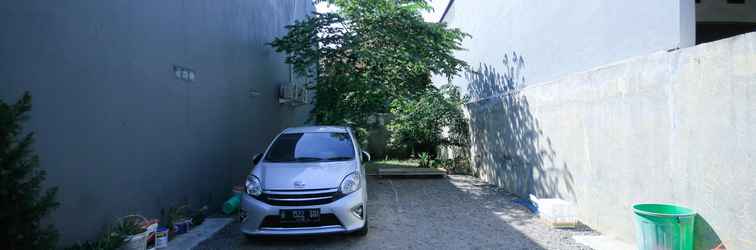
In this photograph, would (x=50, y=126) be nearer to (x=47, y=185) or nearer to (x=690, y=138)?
(x=47, y=185)

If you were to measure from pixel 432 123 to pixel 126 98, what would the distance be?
890 cm

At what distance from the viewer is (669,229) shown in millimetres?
3859

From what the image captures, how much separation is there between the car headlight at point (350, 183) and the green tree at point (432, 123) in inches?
262

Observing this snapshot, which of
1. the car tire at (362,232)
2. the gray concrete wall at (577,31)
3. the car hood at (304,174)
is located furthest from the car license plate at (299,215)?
the gray concrete wall at (577,31)

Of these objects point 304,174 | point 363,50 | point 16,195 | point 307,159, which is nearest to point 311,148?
point 307,159

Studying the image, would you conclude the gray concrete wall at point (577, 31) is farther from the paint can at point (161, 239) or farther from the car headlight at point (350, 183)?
the paint can at point (161, 239)

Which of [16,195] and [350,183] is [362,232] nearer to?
[350,183]

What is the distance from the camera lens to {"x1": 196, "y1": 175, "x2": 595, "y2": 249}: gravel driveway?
506cm

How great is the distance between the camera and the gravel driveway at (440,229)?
16.6 feet

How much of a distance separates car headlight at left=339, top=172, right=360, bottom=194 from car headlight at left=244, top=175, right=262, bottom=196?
0.98 meters

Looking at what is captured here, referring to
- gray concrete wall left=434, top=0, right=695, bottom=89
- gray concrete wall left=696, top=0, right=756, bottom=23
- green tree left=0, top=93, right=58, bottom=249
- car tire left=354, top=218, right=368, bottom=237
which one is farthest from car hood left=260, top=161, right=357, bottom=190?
gray concrete wall left=696, top=0, right=756, bottom=23

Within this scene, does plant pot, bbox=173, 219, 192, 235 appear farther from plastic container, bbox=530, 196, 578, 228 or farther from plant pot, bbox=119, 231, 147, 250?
plastic container, bbox=530, 196, 578, 228

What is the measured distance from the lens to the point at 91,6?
4.17 m

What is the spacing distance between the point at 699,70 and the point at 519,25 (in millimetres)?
4991
